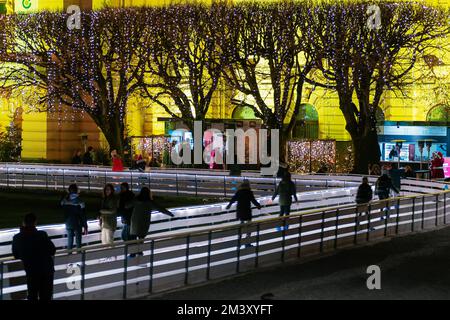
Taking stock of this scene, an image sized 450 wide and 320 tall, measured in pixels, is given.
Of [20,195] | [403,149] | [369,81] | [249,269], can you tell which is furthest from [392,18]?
[249,269]

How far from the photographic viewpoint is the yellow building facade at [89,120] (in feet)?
174

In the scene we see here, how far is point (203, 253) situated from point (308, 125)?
135 feet

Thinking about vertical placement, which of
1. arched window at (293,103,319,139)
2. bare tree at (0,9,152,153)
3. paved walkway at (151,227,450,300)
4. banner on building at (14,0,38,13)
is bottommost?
paved walkway at (151,227,450,300)

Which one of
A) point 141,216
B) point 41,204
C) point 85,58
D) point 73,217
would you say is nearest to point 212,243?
point 141,216

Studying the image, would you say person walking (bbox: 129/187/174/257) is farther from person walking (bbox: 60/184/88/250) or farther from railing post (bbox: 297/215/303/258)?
railing post (bbox: 297/215/303/258)

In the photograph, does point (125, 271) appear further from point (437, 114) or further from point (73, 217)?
point (437, 114)

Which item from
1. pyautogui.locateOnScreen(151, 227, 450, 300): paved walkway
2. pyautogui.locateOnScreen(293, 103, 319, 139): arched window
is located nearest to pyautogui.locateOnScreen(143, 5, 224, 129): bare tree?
pyautogui.locateOnScreen(293, 103, 319, 139): arched window

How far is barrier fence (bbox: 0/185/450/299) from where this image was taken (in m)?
15.3

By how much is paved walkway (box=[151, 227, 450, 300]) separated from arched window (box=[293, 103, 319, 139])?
3587 centimetres

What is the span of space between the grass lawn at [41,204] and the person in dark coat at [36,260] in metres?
15.9

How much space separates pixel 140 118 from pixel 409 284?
4679cm

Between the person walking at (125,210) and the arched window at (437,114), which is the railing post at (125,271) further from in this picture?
the arched window at (437,114)

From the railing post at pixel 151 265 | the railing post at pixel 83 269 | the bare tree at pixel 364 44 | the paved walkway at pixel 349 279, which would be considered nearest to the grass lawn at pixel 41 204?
the bare tree at pixel 364 44

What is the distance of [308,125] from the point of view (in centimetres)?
5841
